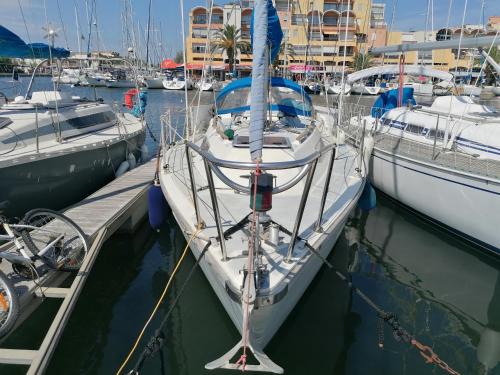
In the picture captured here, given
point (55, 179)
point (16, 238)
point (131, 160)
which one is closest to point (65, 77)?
point (131, 160)

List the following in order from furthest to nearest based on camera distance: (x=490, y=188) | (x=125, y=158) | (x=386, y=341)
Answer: (x=125, y=158), (x=490, y=188), (x=386, y=341)

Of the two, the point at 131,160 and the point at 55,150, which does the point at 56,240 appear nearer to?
the point at 55,150

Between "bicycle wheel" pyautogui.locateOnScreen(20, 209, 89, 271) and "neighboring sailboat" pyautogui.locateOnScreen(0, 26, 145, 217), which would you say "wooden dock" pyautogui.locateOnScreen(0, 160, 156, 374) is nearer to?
"bicycle wheel" pyautogui.locateOnScreen(20, 209, 89, 271)

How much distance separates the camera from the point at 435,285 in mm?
6211

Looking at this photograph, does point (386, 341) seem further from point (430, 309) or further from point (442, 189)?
point (442, 189)

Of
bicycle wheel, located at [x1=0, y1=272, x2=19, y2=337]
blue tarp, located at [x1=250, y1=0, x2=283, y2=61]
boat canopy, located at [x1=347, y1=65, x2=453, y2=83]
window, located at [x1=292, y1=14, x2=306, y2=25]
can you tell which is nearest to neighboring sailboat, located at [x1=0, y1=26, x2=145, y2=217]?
bicycle wheel, located at [x1=0, y1=272, x2=19, y2=337]

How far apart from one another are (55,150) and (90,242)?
2331 millimetres

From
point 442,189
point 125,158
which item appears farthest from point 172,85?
point 442,189

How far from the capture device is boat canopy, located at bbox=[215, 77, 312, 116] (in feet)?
27.9

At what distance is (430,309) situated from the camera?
5609 mm

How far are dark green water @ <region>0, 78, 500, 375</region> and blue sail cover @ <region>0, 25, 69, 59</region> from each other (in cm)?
543

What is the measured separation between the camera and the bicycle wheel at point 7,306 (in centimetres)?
385

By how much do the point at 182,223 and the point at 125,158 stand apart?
599 cm

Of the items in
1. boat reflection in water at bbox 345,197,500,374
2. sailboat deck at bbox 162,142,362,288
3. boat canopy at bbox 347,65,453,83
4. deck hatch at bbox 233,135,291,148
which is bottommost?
boat reflection in water at bbox 345,197,500,374
